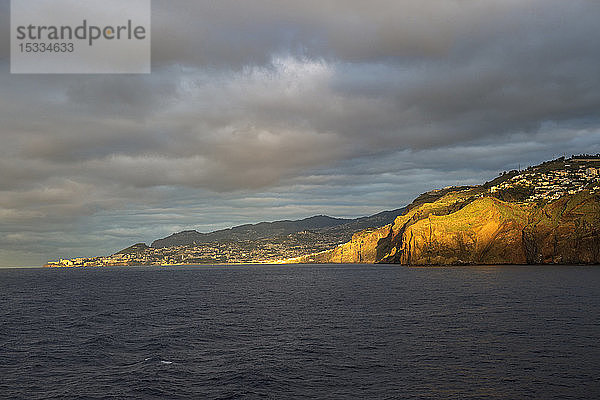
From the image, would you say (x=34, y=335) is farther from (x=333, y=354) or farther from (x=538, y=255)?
(x=538, y=255)

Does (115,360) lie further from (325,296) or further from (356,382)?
(325,296)

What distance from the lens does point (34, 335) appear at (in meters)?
→ 55.8

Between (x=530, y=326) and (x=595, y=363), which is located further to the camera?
(x=530, y=326)

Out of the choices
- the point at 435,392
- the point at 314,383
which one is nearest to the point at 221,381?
the point at 314,383

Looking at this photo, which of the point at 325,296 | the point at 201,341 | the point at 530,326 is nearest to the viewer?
the point at 201,341

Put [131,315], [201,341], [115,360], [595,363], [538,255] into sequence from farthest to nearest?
[538,255] < [131,315] < [201,341] < [115,360] < [595,363]

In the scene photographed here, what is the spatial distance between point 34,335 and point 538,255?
191568mm

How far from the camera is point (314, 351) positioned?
44.0m

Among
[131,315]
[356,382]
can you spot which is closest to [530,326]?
[356,382]

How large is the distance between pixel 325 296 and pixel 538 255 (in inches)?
5260

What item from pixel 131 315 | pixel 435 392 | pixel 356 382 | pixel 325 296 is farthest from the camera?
pixel 325 296

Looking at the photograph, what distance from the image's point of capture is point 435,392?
102 ft

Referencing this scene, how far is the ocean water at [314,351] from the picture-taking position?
107 ft

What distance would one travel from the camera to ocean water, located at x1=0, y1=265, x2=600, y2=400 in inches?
1283
